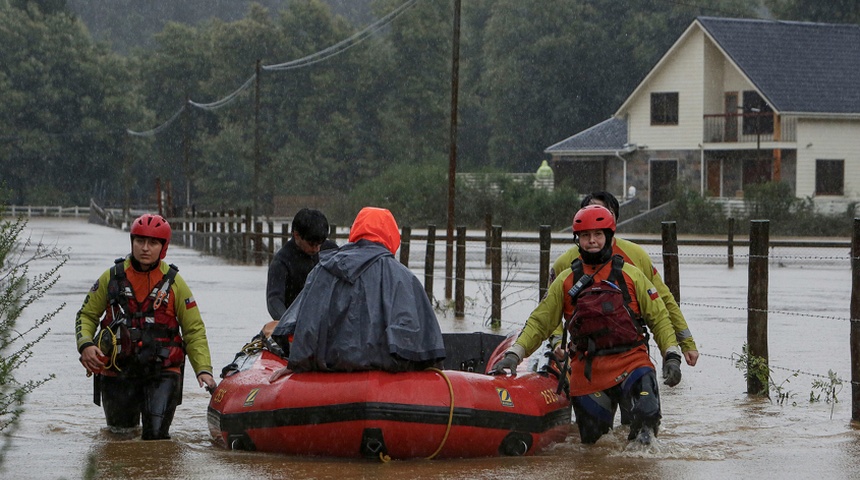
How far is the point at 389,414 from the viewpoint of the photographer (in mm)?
7605

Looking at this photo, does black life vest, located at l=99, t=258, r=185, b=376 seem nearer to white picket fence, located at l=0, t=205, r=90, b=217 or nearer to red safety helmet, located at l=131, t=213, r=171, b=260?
red safety helmet, located at l=131, t=213, r=171, b=260

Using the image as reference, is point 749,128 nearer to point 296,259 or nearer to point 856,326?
point 856,326

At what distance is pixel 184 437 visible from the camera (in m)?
9.06

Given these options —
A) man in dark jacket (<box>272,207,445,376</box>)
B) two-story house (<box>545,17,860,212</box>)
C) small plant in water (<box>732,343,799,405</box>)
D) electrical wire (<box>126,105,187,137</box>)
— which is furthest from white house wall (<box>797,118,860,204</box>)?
man in dark jacket (<box>272,207,445,376</box>)

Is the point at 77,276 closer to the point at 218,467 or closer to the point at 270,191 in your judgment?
the point at 218,467

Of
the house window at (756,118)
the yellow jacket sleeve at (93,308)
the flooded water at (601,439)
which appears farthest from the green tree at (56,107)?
the yellow jacket sleeve at (93,308)

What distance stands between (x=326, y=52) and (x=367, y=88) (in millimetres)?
3242

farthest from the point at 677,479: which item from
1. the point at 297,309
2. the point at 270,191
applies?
the point at 270,191

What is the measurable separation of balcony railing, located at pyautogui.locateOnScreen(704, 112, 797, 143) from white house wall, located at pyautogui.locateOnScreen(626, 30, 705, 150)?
0.53m

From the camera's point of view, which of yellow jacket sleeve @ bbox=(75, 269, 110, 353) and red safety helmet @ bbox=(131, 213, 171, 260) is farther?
yellow jacket sleeve @ bbox=(75, 269, 110, 353)

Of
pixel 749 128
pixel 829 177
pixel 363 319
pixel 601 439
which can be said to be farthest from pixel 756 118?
pixel 363 319

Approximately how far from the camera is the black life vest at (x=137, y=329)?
332 inches

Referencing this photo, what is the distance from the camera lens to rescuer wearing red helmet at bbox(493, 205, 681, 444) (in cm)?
792

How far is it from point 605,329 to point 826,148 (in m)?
45.7
